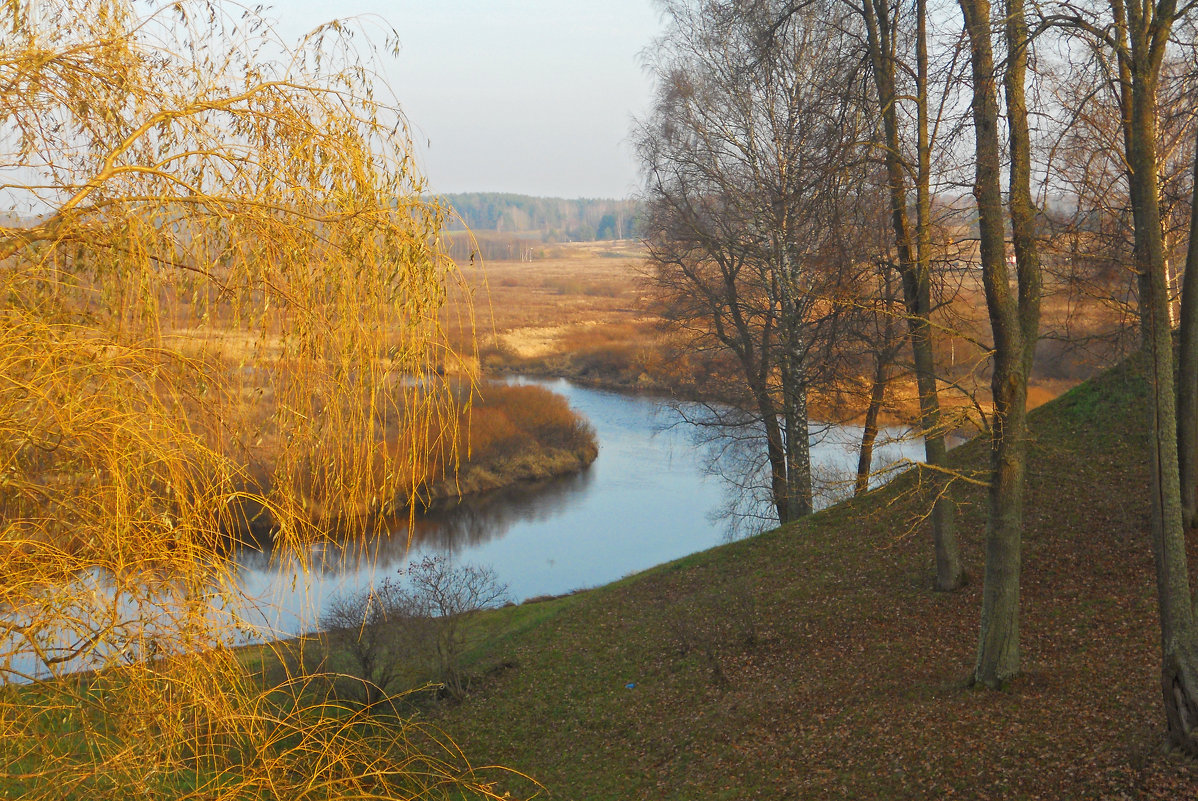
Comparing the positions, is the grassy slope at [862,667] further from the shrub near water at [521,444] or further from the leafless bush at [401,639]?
the shrub near water at [521,444]

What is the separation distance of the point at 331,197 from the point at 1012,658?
19.3 feet

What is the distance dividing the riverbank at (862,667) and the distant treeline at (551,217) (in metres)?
71.8

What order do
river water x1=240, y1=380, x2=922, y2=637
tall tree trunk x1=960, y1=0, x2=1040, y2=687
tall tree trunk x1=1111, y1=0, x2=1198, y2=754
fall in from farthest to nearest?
river water x1=240, y1=380, x2=922, y2=637 → tall tree trunk x1=960, y1=0, x2=1040, y2=687 → tall tree trunk x1=1111, y1=0, x2=1198, y2=754

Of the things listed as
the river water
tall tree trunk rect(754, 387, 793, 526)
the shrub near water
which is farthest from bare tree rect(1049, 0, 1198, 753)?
the shrub near water

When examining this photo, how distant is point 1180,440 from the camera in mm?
7969

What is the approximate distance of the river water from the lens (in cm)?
1689

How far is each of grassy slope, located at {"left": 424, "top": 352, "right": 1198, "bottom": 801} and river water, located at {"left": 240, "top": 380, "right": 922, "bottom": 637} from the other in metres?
3.40

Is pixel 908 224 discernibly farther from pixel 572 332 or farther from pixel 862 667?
pixel 572 332

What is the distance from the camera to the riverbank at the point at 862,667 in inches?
218

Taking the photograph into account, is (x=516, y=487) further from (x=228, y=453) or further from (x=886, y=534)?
(x=228, y=453)

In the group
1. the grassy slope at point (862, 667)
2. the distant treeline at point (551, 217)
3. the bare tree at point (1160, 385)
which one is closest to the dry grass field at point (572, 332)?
the grassy slope at point (862, 667)

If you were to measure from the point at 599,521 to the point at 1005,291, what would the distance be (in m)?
14.3

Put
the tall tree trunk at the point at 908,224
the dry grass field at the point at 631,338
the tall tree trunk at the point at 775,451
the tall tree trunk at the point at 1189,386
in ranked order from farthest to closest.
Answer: the tall tree trunk at the point at 775,451, the dry grass field at the point at 631,338, the tall tree trunk at the point at 908,224, the tall tree trunk at the point at 1189,386

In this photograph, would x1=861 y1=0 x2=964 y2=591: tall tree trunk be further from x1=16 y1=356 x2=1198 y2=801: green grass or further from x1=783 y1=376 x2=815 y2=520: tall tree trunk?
x1=783 y1=376 x2=815 y2=520: tall tree trunk
